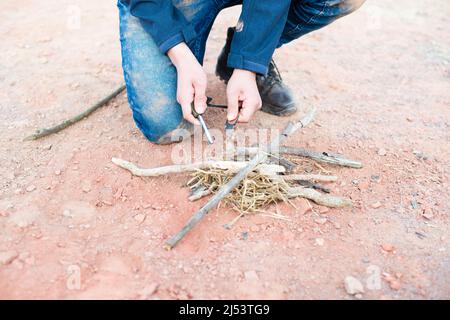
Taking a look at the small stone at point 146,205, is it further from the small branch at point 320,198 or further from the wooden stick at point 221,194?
the small branch at point 320,198

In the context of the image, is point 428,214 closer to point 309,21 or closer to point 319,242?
point 319,242

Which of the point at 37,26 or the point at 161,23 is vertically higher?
the point at 161,23

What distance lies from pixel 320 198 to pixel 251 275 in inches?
17.4

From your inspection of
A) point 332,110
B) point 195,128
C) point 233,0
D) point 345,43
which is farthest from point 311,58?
point 195,128

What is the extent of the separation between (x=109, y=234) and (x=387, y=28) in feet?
8.80

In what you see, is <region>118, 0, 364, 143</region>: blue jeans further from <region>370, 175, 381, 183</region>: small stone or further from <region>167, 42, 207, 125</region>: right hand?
<region>370, 175, 381, 183</region>: small stone

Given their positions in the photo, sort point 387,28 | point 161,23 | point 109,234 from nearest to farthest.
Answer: point 109,234, point 161,23, point 387,28

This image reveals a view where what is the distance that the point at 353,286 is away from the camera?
4.50ft

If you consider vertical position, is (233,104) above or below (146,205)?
above

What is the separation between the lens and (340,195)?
1771mm

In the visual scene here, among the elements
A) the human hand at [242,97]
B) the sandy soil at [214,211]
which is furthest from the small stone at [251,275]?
the human hand at [242,97]

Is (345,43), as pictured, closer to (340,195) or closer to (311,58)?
(311,58)

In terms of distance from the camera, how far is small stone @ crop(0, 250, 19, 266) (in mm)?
1430

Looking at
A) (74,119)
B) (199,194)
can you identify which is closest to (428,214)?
(199,194)
